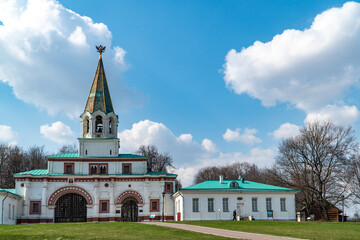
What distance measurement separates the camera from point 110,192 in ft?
155

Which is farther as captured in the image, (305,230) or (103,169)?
(103,169)

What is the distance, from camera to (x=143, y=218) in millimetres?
46906

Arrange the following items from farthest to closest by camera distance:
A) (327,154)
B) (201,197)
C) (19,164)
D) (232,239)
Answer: (19,164)
(327,154)
(201,197)
(232,239)

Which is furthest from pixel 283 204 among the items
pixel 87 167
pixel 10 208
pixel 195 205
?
pixel 10 208

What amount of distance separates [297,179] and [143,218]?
19.0 m

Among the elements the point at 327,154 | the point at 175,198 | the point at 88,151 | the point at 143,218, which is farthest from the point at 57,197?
the point at 327,154

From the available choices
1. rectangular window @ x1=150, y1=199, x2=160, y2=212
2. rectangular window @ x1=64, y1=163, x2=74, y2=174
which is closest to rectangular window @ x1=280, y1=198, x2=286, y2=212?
rectangular window @ x1=150, y1=199, x2=160, y2=212

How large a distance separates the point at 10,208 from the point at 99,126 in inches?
555

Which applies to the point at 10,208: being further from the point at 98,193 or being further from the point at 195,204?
the point at 195,204

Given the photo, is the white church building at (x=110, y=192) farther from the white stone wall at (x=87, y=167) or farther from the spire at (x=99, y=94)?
the spire at (x=99, y=94)

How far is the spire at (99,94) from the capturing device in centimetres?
5072

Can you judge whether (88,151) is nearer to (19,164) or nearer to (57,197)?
(57,197)

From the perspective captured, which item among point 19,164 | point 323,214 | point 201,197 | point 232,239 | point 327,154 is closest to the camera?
point 232,239

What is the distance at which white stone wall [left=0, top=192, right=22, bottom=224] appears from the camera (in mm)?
39969
